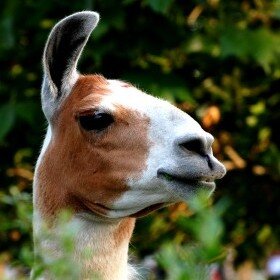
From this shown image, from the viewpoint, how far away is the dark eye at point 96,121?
447 centimetres

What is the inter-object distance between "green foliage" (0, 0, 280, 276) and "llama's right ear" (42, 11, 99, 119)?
2.38m

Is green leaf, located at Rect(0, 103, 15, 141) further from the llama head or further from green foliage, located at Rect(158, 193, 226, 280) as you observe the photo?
green foliage, located at Rect(158, 193, 226, 280)

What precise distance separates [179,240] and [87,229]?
426cm

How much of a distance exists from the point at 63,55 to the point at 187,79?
12.3 feet

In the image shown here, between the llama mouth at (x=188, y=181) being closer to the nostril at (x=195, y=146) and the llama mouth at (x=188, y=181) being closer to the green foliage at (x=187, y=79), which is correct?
the nostril at (x=195, y=146)

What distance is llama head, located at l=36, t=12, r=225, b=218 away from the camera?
4.06 meters

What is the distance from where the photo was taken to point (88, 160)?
450cm

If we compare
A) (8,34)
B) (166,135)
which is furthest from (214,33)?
(166,135)

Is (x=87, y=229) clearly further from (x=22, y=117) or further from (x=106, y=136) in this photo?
(x=22, y=117)

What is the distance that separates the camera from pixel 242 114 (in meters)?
8.84

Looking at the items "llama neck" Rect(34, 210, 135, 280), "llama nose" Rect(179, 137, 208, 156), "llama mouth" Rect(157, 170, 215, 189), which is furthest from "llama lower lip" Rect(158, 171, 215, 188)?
"llama neck" Rect(34, 210, 135, 280)

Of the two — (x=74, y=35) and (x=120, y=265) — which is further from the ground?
(x=74, y=35)

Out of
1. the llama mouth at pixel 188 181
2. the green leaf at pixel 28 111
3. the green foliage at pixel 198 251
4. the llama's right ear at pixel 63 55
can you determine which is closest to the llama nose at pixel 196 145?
the llama mouth at pixel 188 181

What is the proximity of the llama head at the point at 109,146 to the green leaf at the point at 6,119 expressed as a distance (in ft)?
9.18
